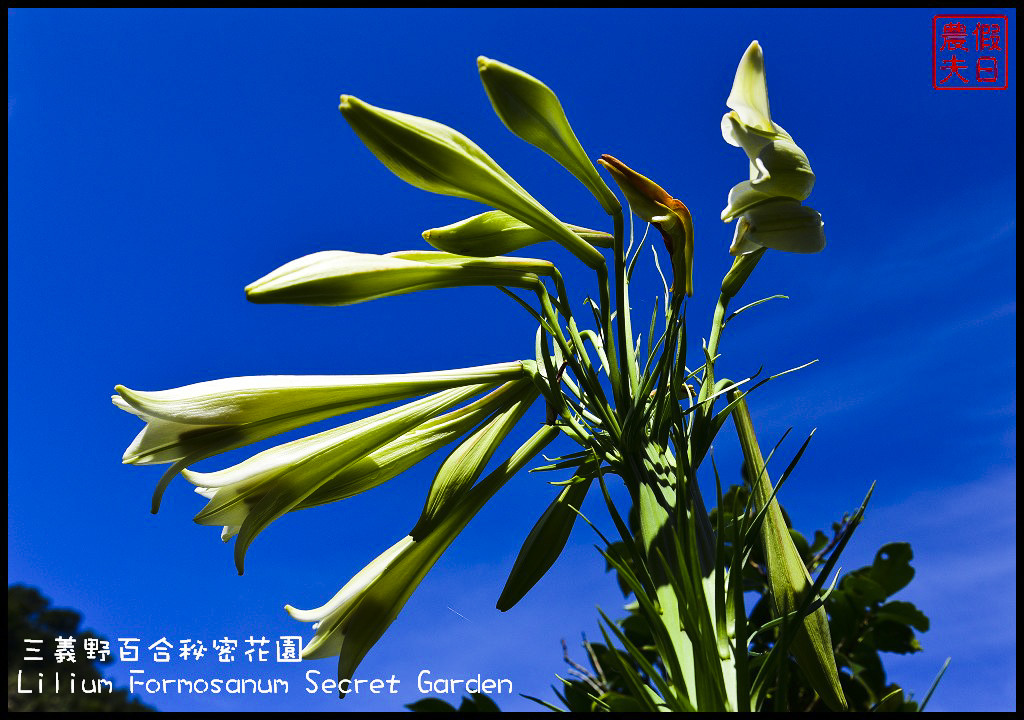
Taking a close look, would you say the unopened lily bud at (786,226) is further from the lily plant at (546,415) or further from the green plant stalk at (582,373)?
the green plant stalk at (582,373)

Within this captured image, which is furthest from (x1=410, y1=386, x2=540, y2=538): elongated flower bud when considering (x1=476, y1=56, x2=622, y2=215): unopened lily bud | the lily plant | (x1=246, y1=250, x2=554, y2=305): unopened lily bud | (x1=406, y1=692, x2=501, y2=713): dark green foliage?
(x1=406, y1=692, x2=501, y2=713): dark green foliage

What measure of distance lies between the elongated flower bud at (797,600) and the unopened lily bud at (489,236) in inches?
13.7

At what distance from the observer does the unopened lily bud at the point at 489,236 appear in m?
0.82

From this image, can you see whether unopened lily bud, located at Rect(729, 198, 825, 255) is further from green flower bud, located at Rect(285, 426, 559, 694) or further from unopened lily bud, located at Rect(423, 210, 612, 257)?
green flower bud, located at Rect(285, 426, 559, 694)

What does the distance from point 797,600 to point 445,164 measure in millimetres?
564

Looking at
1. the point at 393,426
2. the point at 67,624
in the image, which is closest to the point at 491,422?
the point at 393,426

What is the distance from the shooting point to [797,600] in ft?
2.43

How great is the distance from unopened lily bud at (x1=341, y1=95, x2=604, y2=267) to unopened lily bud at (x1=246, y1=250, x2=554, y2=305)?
0.05 meters

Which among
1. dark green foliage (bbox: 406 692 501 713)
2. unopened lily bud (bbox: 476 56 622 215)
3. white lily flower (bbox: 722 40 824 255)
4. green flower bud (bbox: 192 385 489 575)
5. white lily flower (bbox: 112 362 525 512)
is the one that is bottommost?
dark green foliage (bbox: 406 692 501 713)

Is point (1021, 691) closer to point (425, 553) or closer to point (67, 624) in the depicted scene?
point (425, 553)

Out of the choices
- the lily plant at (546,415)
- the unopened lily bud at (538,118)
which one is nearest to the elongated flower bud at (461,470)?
the lily plant at (546,415)

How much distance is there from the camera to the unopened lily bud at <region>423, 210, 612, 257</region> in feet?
2.69

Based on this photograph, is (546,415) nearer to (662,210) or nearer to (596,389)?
(596,389)

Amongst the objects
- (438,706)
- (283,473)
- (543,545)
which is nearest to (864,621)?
(438,706)
